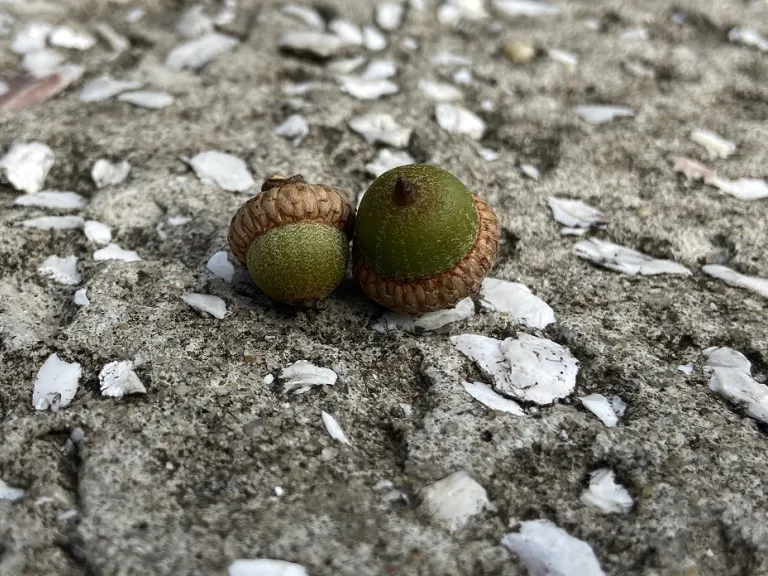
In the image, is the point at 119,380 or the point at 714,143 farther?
the point at 714,143

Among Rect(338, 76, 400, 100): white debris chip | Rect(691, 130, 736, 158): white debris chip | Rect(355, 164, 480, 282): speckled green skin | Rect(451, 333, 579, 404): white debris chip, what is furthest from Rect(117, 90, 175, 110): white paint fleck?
Rect(691, 130, 736, 158): white debris chip

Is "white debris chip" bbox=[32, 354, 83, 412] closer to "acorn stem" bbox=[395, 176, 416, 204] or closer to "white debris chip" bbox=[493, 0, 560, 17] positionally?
"acorn stem" bbox=[395, 176, 416, 204]

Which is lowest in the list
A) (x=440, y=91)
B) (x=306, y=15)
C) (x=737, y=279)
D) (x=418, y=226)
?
(x=737, y=279)

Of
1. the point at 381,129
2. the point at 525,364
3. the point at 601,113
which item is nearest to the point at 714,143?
the point at 601,113

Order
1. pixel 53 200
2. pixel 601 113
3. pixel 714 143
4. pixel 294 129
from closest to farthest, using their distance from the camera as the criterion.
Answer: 1. pixel 53 200
2. pixel 294 129
3. pixel 714 143
4. pixel 601 113

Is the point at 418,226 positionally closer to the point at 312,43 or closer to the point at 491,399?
the point at 491,399

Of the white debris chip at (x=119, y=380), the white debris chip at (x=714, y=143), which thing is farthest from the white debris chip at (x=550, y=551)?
the white debris chip at (x=714, y=143)

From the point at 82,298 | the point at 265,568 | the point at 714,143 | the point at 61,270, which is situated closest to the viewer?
the point at 265,568
